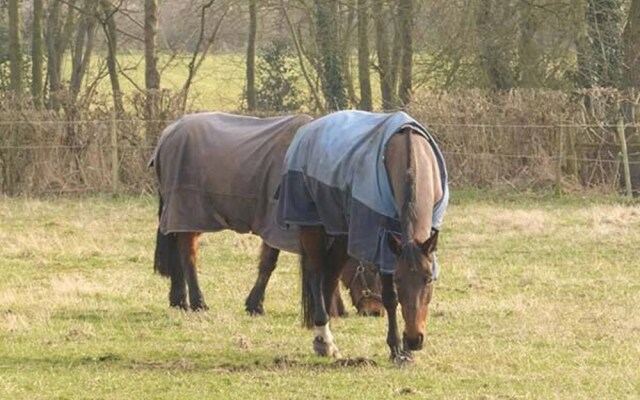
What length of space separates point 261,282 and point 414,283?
11.1 feet

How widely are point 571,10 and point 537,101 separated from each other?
3369mm

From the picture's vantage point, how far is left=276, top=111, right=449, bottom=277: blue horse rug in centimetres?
838

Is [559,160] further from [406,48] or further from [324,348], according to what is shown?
[324,348]

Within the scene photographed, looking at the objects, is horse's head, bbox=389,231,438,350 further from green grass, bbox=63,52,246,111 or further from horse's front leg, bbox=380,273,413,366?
green grass, bbox=63,52,246,111

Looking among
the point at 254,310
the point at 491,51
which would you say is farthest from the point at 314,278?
the point at 491,51

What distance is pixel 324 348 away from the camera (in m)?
8.95

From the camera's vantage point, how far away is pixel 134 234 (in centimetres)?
1722

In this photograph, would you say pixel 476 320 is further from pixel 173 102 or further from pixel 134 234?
pixel 173 102

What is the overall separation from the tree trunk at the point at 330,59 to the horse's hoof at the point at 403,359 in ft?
72.8

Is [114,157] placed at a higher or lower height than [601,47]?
lower

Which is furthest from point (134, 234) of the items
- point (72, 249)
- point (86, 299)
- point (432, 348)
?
point (432, 348)

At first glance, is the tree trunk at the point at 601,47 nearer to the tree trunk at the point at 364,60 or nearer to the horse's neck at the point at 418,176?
the tree trunk at the point at 364,60

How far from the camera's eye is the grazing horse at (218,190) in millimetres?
10953

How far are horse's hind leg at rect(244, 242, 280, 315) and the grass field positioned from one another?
17cm
